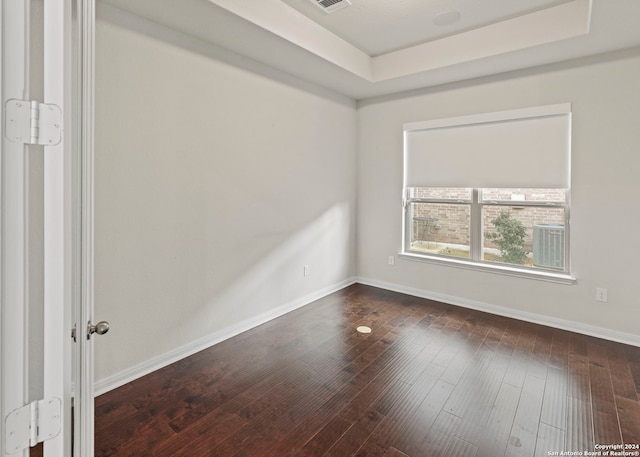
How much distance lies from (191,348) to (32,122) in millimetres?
2484

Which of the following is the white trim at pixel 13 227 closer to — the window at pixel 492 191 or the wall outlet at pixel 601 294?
the window at pixel 492 191

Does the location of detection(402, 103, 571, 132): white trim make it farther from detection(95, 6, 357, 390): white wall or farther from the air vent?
the air vent

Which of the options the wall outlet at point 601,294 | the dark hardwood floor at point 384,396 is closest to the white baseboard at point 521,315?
the dark hardwood floor at point 384,396

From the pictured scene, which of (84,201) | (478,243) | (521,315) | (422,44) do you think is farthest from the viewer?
(478,243)

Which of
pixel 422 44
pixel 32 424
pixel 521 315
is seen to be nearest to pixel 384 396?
pixel 32 424

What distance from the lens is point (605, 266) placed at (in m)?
3.29

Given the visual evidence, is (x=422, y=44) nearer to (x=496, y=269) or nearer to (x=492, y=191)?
(x=492, y=191)

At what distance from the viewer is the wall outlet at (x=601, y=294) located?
10.8 feet

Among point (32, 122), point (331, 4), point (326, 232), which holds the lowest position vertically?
point (326, 232)

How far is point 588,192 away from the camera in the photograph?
333cm

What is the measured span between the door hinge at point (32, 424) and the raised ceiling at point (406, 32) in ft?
8.09

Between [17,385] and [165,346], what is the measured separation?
2072 mm

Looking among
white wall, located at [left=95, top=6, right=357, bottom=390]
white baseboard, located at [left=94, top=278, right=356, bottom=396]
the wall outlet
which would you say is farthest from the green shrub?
white baseboard, located at [left=94, top=278, right=356, bottom=396]

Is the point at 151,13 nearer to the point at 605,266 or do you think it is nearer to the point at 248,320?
the point at 248,320
